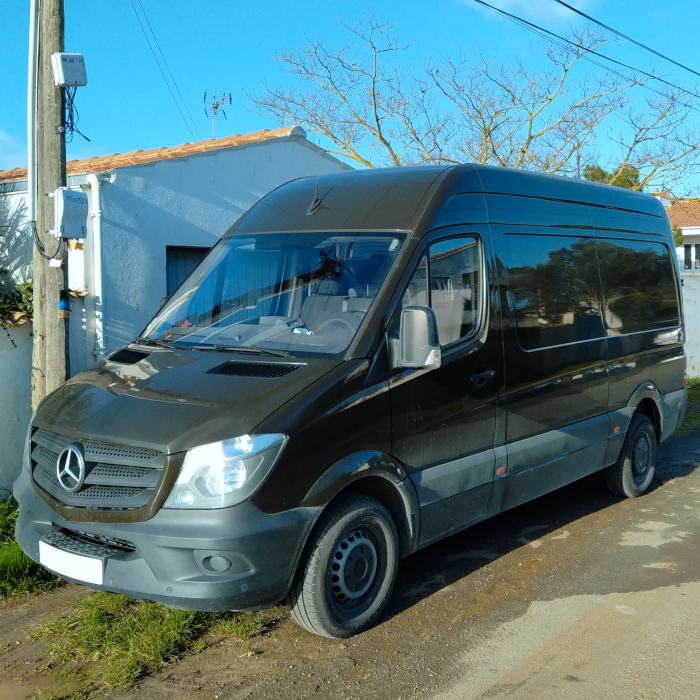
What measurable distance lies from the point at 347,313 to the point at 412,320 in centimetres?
44

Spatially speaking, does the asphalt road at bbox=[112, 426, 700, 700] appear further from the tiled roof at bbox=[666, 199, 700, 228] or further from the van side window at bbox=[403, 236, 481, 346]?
the tiled roof at bbox=[666, 199, 700, 228]

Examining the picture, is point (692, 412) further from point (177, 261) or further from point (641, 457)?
point (177, 261)

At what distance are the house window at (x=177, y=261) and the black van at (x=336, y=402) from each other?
387cm

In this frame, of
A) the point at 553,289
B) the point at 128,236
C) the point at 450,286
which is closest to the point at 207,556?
the point at 450,286

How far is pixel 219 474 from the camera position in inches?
145

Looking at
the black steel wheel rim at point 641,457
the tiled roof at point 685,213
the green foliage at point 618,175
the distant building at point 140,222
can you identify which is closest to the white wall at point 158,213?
the distant building at point 140,222

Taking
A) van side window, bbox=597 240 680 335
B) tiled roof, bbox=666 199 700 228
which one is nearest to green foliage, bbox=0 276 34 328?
van side window, bbox=597 240 680 335

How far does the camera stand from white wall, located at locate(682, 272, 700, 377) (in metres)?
14.8

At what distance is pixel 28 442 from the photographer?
4.56 meters

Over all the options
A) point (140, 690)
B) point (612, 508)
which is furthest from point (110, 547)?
point (612, 508)

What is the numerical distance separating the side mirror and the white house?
4.32m

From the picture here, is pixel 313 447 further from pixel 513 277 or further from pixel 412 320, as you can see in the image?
pixel 513 277

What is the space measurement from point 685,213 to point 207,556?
102ft

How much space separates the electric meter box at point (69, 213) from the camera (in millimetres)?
6098
